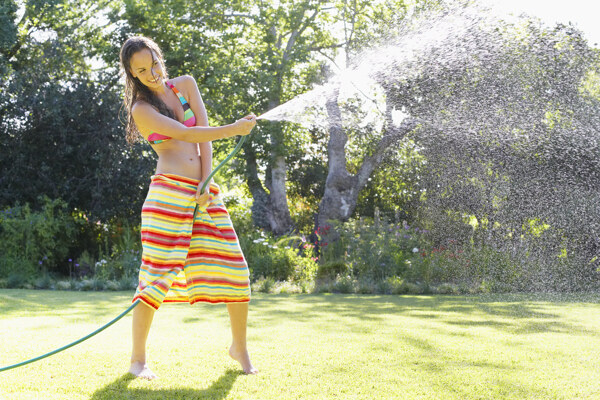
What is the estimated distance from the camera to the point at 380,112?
11.0 metres

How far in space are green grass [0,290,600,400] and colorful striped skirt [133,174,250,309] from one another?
403 millimetres

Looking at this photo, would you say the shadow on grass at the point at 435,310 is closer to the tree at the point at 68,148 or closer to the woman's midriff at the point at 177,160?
the woman's midriff at the point at 177,160

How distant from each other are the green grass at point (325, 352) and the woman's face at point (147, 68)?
4.73 ft

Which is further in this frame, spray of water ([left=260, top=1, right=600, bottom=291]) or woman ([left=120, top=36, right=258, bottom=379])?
spray of water ([left=260, top=1, right=600, bottom=291])

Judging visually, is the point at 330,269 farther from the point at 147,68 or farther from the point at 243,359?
the point at 147,68

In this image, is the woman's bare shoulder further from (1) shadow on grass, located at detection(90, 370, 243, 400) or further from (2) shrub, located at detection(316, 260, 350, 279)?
(2) shrub, located at detection(316, 260, 350, 279)

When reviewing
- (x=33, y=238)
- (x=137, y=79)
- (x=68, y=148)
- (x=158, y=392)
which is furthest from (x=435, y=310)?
(x=68, y=148)

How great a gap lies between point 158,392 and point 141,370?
0.30m

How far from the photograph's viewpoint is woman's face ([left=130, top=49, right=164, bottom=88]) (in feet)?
→ 9.66

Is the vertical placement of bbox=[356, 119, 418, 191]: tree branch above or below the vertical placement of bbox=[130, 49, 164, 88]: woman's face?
above

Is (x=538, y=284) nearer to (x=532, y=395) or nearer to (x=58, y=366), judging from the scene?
(x=532, y=395)

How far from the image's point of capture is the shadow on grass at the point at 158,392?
8.35ft

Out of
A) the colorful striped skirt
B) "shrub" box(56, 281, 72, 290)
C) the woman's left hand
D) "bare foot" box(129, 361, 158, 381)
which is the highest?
the woman's left hand

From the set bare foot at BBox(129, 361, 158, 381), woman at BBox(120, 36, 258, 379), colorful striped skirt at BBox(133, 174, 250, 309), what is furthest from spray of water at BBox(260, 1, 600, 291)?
bare foot at BBox(129, 361, 158, 381)
